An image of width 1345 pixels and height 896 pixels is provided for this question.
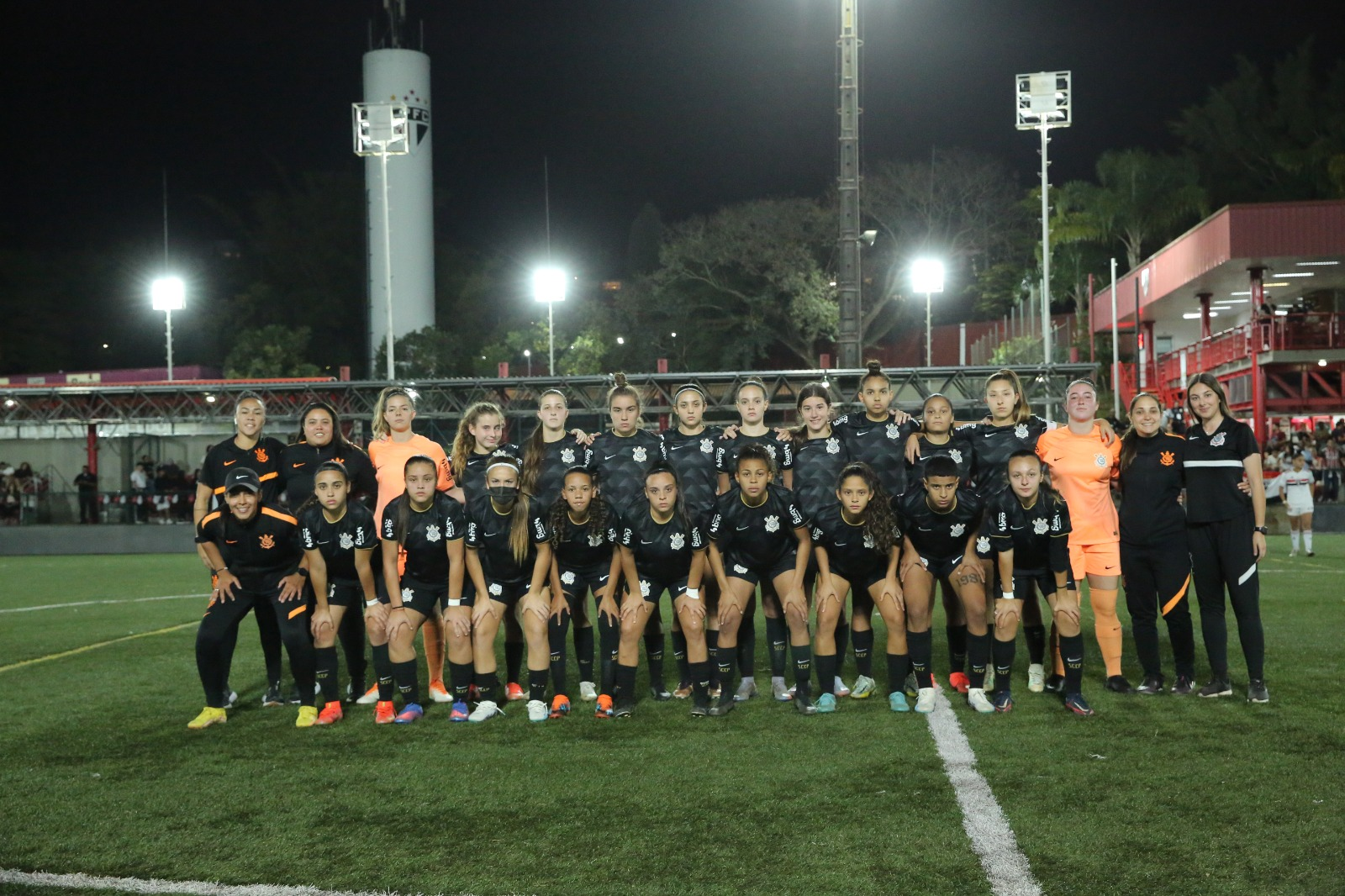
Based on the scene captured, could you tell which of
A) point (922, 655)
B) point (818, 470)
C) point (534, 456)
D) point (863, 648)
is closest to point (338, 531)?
point (534, 456)

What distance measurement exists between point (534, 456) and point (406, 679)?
56.1 inches

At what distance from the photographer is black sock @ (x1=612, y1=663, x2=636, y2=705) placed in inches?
244

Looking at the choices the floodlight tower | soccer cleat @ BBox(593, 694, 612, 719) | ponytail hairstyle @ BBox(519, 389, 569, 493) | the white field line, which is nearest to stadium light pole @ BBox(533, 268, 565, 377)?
the floodlight tower

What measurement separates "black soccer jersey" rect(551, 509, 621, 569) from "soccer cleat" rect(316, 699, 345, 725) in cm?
142

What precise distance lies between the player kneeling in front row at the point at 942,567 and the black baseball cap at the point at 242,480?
11.7 feet

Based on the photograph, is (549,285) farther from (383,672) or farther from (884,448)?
(383,672)

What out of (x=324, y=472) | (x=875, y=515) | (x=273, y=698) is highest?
(x=324, y=472)

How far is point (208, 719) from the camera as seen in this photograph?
614 centimetres

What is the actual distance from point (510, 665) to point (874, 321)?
44090mm

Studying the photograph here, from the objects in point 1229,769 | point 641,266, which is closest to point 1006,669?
point 1229,769

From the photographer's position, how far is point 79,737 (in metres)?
5.88

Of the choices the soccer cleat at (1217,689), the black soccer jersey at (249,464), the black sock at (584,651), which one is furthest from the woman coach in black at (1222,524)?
the black soccer jersey at (249,464)

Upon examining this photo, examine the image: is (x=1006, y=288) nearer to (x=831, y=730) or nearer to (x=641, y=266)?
(x=641, y=266)

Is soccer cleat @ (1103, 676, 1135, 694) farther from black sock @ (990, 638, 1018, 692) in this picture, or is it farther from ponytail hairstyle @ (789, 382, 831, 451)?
ponytail hairstyle @ (789, 382, 831, 451)
